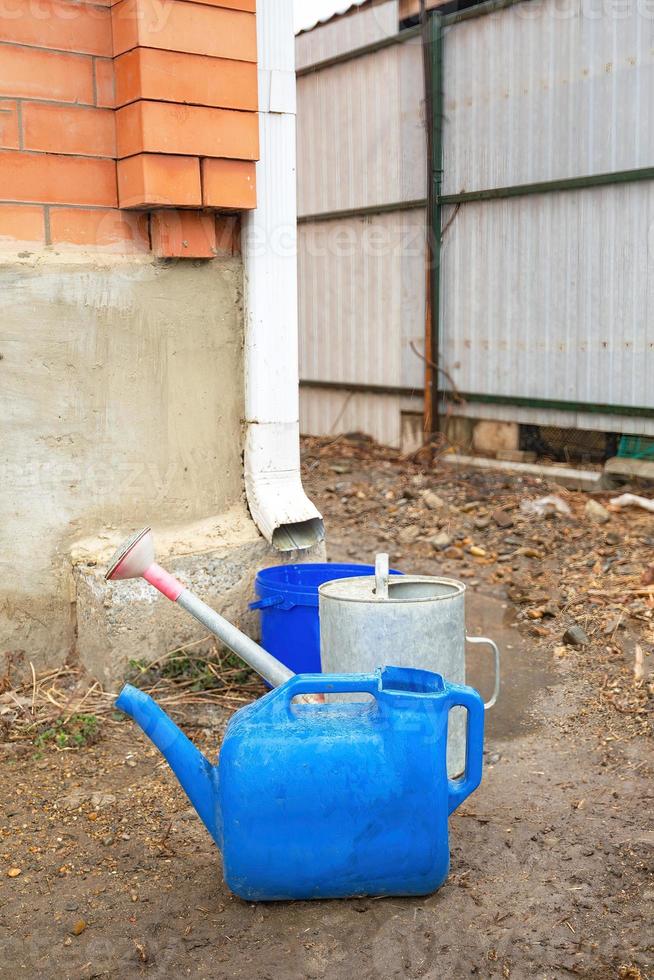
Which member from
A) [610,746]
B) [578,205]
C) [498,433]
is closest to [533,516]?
[498,433]

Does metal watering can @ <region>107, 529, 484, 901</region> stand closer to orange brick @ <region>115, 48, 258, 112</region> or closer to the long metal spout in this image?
the long metal spout

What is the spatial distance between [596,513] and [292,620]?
307 cm

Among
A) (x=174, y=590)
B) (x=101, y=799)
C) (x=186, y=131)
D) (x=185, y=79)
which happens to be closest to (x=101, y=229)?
(x=186, y=131)

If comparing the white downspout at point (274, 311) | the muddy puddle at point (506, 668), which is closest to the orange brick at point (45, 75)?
the white downspout at point (274, 311)

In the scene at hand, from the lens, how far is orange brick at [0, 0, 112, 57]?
3074 mm

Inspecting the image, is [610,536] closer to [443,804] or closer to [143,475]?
[143,475]

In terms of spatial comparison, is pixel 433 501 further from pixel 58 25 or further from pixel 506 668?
pixel 58 25

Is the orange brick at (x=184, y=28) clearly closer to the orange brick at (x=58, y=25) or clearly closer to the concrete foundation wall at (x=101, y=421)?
the orange brick at (x=58, y=25)

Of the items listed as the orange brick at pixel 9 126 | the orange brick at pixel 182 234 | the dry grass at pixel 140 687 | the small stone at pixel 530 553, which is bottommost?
the dry grass at pixel 140 687

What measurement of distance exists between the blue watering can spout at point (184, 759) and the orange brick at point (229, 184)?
6.01 ft

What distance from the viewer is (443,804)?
2.09 m

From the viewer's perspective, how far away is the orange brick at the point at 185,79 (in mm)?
3129

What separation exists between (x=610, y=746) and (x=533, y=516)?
2758mm

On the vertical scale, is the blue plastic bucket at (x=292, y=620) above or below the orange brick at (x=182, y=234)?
below
